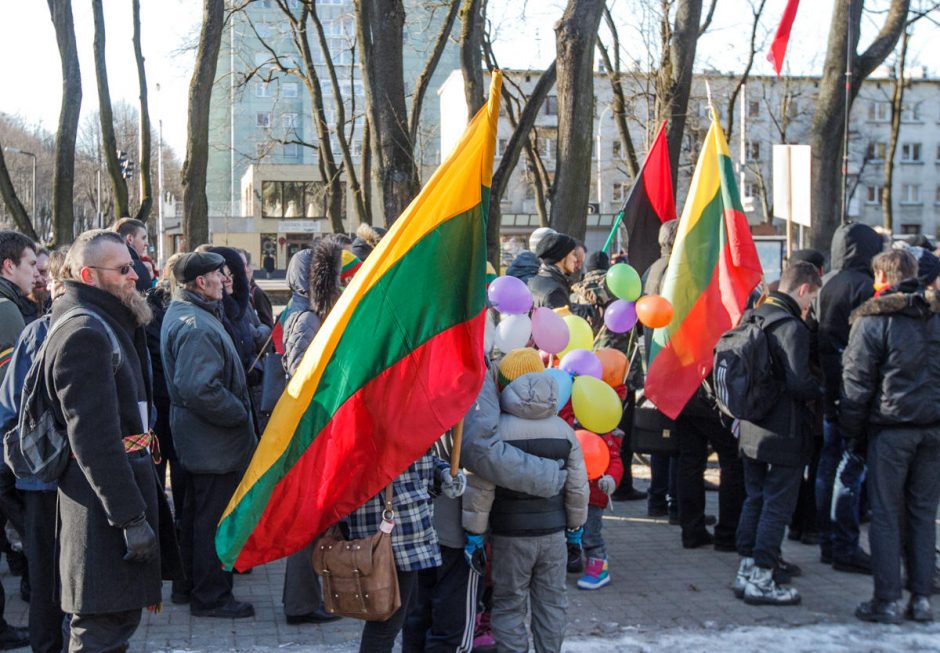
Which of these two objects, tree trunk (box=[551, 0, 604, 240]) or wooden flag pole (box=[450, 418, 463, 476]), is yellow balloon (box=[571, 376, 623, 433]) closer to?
wooden flag pole (box=[450, 418, 463, 476])

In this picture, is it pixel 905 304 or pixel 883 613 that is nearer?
pixel 905 304

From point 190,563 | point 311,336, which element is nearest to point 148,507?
point 311,336

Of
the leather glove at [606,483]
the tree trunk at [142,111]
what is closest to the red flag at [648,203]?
the leather glove at [606,483]

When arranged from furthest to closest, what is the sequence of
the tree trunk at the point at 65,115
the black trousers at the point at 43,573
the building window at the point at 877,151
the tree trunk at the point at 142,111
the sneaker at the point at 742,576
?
the building window at the point at 877,151 < the tree trunk at the point at 142,111 < the tree trunk at the point at 65,115 < the sneaker at the point at 742,576 < the black trousers at the point at 43,573

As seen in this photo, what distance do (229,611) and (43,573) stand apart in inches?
53.6

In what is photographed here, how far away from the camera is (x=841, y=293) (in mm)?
7387

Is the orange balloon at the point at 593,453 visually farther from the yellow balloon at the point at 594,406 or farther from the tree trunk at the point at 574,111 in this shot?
the tree trunk at the point at 574,111

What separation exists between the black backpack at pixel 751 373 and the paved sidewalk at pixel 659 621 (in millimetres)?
1215

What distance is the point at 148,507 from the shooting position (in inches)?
176

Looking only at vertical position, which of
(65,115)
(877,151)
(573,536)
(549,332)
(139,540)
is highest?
(877,151)

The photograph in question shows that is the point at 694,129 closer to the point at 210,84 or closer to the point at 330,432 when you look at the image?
the point at 210,84

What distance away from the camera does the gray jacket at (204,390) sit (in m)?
5.84

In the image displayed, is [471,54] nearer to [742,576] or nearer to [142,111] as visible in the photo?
[142,111]

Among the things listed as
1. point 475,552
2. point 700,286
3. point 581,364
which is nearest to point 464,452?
point 475,552
